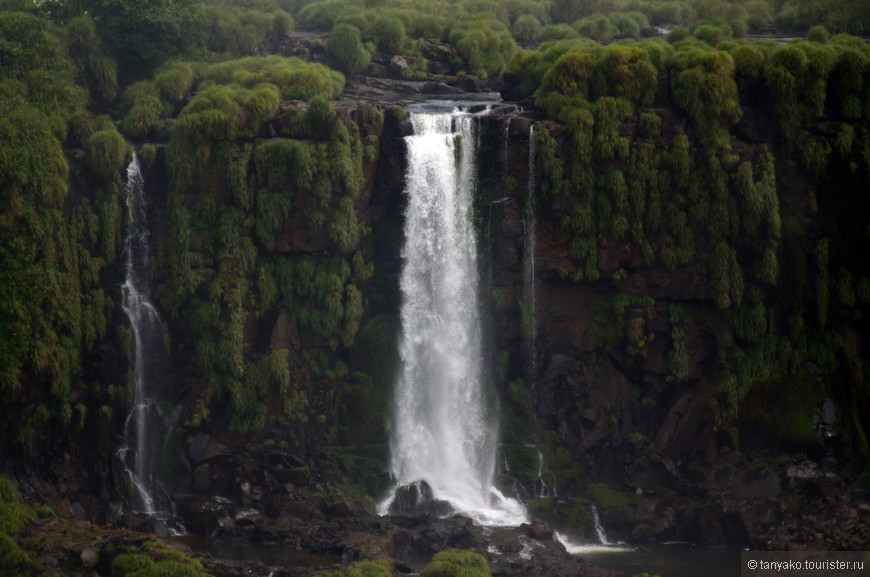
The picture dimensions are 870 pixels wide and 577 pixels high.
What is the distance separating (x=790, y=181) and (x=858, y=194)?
2.49m

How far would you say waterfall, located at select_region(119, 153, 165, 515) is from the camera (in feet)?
139

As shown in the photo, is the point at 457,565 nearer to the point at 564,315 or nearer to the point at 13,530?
the point at 564,315

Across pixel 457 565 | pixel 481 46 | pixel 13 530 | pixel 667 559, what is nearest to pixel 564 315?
pixel 667 559

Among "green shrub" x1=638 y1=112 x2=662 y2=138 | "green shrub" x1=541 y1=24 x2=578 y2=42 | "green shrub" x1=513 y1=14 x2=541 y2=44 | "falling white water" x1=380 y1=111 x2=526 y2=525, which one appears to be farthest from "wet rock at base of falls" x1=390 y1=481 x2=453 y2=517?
"green shrub" x1=513 y1=14 x2=541 y2=44

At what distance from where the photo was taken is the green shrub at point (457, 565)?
34219 mm

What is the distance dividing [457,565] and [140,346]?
15.7m

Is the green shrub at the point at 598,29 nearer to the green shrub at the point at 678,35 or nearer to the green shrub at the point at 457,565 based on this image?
the green shrub at the point at 678,35

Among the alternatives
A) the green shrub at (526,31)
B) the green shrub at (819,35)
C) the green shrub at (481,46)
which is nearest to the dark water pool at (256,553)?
the green shrub at (481,46)

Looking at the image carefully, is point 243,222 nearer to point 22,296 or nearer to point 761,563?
point 22,296

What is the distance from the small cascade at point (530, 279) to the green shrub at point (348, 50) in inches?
504

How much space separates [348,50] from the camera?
179ft

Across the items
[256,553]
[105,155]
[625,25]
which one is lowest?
[256,553]

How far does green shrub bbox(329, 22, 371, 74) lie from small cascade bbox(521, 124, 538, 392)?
12.8 meters

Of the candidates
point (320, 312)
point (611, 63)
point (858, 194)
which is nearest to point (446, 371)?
point (320, 312)
